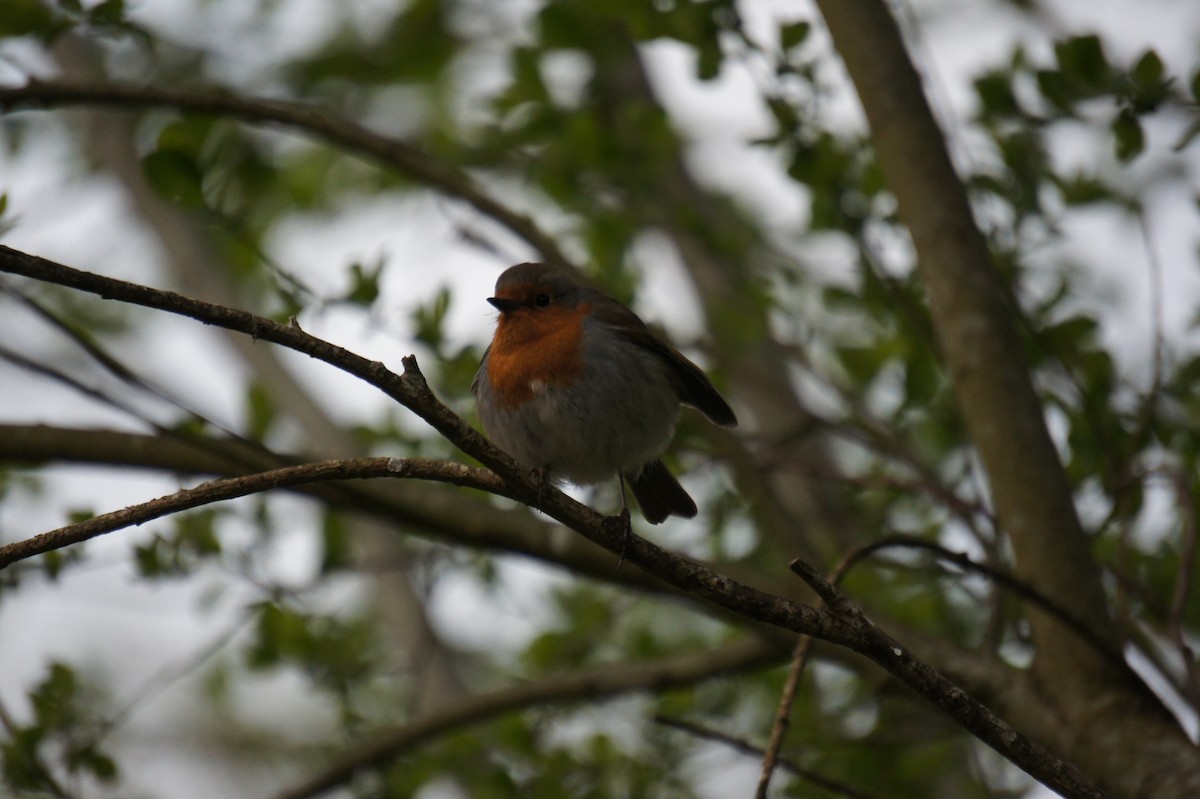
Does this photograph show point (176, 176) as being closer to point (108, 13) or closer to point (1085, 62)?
point (108, 13)

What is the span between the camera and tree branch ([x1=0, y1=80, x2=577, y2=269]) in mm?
4332

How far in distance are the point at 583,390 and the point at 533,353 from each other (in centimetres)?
25

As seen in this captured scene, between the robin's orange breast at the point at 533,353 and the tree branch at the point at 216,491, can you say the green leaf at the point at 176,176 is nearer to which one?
the robin's orange breast at the point at 533,353

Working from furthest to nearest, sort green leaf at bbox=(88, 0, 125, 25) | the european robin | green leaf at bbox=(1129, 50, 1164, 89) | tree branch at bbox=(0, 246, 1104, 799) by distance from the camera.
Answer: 1. the european robin
2. green leaf at bbox=(88, 0, 125, 25)
3. green leaf at bbox=(1129, 50, 1164, 89)
4. tree branch at bbox=(0, 246, 1104, 799)

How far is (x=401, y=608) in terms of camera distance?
24.2 feet

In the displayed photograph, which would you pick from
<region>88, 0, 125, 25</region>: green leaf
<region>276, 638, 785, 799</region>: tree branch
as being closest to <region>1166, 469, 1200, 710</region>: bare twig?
<region>276, 638, 785, 799</region>: tree branch

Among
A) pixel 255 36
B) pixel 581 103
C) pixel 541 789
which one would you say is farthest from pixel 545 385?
pixel 255 36

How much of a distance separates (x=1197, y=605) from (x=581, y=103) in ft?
12.6

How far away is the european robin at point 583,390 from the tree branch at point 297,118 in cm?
41

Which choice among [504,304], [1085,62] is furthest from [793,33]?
[504,304]

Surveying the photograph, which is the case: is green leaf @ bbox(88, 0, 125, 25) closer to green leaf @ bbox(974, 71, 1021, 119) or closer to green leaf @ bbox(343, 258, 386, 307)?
green leaf @ bbox(343, 258, 386, 307)

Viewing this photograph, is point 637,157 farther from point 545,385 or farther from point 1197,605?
point 1197,605

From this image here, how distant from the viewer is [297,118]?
4.72 m

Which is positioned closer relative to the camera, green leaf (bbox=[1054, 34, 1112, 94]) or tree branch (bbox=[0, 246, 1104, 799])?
tree branch (bbox=[0, 246, 1104, 799])
